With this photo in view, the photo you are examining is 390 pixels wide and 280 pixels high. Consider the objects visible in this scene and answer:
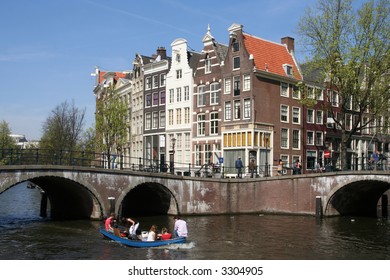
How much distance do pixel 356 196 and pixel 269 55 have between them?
60.9 feet

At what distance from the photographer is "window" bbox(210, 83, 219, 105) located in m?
50.5

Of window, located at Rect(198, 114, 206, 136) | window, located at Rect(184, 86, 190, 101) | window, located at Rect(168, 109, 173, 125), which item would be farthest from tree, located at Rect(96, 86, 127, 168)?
window, located at Rect(198, 114, 206, 136)

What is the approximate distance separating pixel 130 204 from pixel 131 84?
1045 inches

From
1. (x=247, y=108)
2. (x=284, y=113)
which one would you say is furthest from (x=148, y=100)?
(x=284, y=113)

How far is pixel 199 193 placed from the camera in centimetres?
3812

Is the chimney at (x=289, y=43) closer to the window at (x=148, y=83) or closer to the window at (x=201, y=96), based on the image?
the window at (x=201, y=96)

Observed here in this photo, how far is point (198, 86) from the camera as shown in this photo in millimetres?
52656

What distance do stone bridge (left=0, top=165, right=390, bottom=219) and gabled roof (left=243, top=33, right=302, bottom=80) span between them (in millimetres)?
14173

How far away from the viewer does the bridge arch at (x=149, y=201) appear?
3725 centimetres

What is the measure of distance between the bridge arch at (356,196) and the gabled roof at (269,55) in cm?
1553

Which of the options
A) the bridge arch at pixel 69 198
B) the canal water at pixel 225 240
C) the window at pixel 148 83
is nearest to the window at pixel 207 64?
the window at pixel 148 83

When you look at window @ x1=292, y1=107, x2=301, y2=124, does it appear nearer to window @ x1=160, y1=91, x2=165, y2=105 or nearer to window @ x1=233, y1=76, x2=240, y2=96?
window @ x1=233, y1=76, x2=240, y2=96

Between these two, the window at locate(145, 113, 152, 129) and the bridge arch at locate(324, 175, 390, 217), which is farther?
the window at locate(145, 113, 152, 129)

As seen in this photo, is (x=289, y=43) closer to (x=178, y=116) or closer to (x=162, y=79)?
(x=178, y=116)
